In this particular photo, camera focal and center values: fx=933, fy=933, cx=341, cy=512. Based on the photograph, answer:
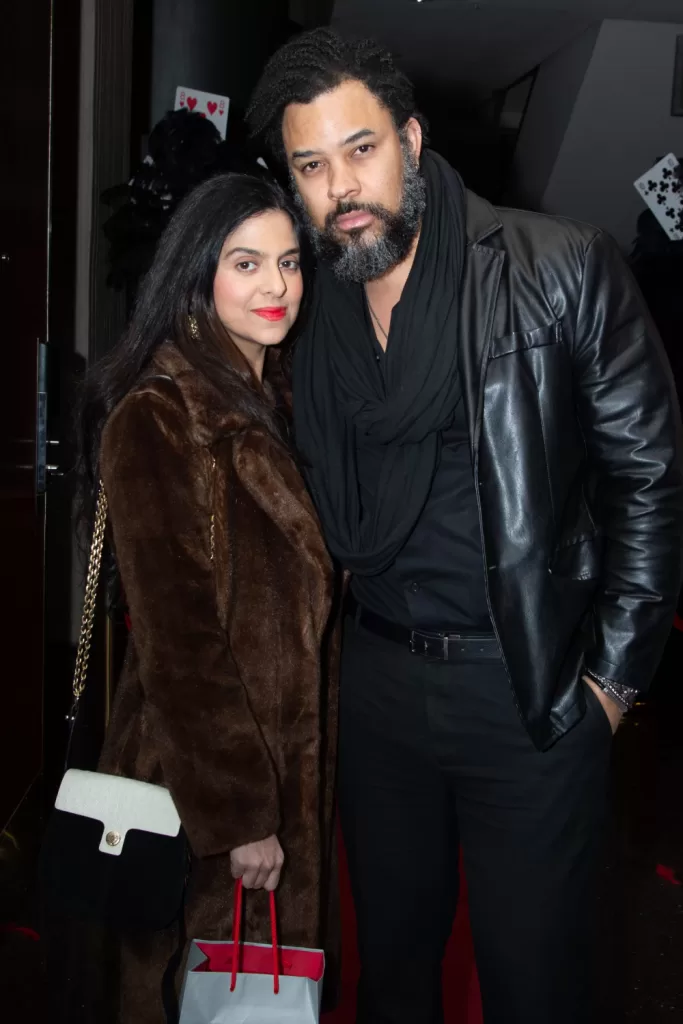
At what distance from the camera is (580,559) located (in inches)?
62.4

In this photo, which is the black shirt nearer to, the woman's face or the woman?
the woman

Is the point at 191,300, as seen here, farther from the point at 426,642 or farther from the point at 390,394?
the point at 426,642

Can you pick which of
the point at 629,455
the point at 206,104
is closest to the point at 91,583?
the point at 629,455

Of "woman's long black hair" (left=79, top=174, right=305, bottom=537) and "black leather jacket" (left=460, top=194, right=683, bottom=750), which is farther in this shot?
"woman's long black hair" (left=79, top=174, right=305, bottom=537)

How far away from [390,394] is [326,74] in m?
0.59

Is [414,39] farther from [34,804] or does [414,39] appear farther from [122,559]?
[122,559]

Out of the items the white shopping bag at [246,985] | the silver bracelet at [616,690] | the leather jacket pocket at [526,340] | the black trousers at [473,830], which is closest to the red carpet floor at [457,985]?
the black trousers at [473,830]

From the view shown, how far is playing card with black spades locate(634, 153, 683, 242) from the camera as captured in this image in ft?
16.4

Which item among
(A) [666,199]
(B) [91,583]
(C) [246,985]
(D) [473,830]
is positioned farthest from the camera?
(A) [666,199]

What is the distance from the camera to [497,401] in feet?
4.91

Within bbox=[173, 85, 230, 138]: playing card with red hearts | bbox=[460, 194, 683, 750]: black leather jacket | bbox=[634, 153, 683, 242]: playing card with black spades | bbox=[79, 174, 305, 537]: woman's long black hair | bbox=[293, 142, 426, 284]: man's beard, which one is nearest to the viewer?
bbox=[460, 194, 683, 750]: black leather jacket

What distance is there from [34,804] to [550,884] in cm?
236

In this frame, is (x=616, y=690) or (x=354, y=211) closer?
(x=616, y=690)

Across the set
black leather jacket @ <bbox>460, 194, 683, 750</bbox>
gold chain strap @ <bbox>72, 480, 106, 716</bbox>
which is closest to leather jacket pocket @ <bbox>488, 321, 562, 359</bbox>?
black leather jacket @ <bbox>460, 194, 683, 750</bbox>
